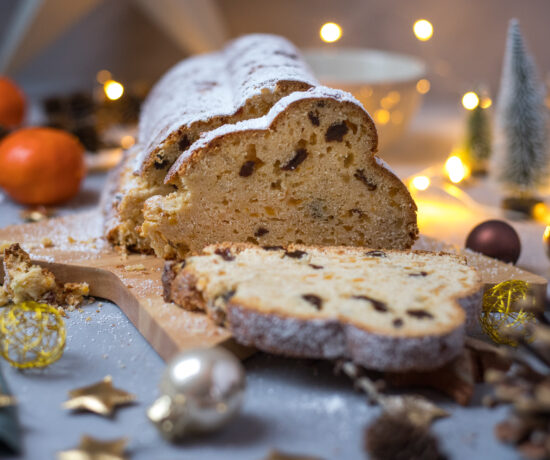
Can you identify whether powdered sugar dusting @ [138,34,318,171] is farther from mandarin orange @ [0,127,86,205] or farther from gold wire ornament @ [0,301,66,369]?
gold wire ornament @ [0,301,66,369]

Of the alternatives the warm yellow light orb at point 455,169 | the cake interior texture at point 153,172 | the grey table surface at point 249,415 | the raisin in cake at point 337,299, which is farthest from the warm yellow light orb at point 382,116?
the grey table surface at point 249,415

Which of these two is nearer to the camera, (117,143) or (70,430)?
(70,430)

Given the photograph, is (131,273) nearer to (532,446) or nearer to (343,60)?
(532,446)

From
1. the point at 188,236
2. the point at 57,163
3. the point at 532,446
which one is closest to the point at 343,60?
the point at 57,163

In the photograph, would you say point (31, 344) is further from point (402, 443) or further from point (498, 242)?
point (498, 242)

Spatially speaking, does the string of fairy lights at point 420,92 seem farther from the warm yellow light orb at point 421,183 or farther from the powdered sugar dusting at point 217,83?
the powdered sugar dusting at point 217,83

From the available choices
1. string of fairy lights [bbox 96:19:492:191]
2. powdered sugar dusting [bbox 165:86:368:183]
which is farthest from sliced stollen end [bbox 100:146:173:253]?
string of fairy lights [bbox 96:19:492:191]
